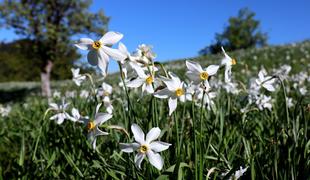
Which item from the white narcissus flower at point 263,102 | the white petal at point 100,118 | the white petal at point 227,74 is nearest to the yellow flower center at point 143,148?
the white petal at point 100,118

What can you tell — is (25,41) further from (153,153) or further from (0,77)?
(0,77)

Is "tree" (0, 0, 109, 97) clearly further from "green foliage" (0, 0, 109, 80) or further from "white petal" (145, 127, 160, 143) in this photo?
"white petal" (145, 127, 160, 143)

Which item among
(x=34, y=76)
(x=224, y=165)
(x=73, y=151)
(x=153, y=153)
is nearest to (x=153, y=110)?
(x=153, y=153)

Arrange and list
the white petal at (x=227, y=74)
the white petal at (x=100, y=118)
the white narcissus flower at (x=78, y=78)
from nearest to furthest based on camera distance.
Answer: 1. the white petal at (x=100, y=118)
2. the white petal at (x=227, y=74)
3. the white narcissus flower at (x=78, y=78)

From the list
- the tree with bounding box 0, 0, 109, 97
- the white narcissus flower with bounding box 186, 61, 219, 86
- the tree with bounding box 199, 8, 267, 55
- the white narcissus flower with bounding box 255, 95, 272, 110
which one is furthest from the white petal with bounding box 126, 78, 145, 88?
the tree with bounding box 199, 8, 267, 55

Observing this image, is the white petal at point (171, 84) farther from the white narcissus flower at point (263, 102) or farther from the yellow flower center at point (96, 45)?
the white narcissus flower at point (263, 102)
